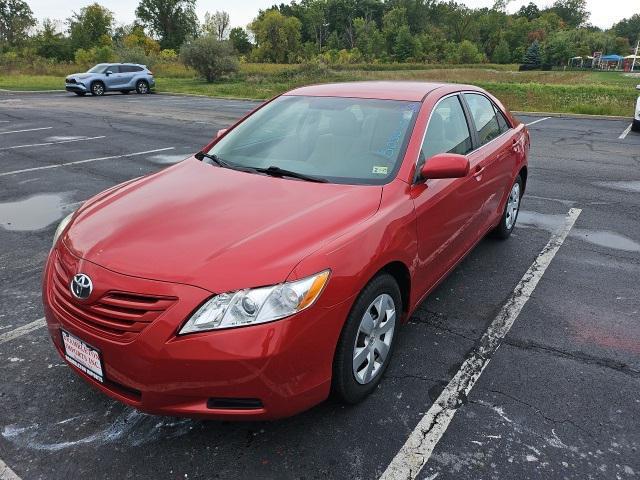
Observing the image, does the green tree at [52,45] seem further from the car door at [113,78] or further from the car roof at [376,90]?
the car roof at [376,90]

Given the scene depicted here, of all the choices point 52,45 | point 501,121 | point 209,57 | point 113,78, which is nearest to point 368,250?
point 501,121

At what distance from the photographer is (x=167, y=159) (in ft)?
30.4

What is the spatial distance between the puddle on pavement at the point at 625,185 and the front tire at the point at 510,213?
2.93 m

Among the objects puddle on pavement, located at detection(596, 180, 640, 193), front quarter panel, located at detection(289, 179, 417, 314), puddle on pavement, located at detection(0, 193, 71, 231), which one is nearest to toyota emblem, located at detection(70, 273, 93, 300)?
front quarter panel, located at detection(289, 179, 417, 314)

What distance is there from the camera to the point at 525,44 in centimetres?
10819

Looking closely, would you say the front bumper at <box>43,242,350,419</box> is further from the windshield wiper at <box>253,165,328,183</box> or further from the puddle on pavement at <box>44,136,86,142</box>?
the puddle on pavement at <box>44,136,86,142</box>

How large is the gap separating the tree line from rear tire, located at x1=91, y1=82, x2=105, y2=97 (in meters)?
10.7

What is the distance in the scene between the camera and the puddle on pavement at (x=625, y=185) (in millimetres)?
7352

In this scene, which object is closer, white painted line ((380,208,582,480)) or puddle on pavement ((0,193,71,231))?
white painted line ((380,208,582,480))

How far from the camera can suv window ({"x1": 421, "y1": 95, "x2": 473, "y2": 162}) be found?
11.0ft

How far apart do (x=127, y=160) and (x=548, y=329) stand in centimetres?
786

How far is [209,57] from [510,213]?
34.2 m

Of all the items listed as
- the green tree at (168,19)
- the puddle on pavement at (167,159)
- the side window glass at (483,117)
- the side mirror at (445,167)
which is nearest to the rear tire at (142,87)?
the puddle on pavement at (167,159)

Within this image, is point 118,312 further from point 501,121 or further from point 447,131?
point 501,121
